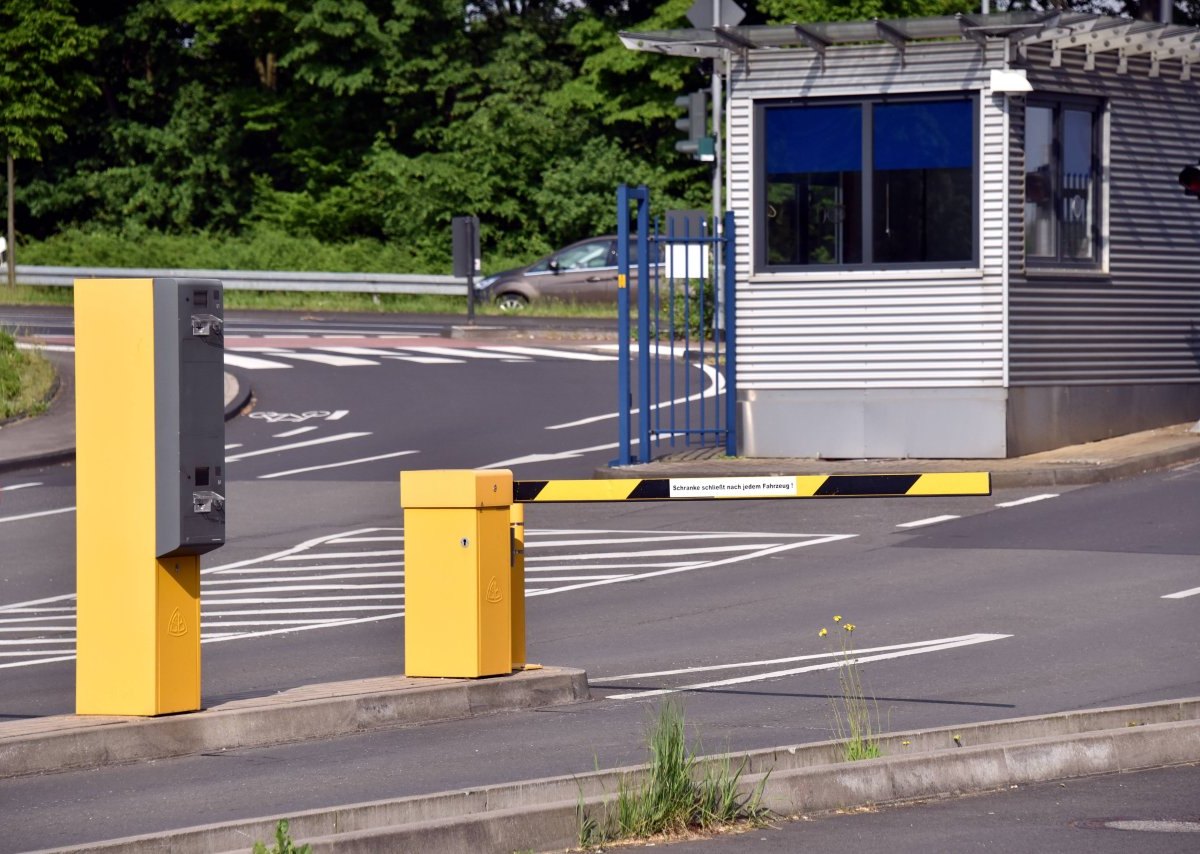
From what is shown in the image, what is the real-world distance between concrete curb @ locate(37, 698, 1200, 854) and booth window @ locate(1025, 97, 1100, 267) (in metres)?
11.4

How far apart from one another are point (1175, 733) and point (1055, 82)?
476 inches

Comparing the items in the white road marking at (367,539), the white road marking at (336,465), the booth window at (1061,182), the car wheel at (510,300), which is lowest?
the white road marking at (367,539)

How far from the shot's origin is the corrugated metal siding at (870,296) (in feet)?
61.2

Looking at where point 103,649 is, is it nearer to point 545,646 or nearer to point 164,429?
point 164,429

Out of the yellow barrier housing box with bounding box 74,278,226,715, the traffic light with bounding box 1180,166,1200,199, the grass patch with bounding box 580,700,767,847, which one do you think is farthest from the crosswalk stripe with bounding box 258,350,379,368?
the grass patch with bounding box 580,700,767,847

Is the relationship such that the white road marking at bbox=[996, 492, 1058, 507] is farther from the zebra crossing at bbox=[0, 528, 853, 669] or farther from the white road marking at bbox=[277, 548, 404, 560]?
the white road marking at bbox=[277, 548, 404, 560]

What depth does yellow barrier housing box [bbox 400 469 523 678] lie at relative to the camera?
9008 mm

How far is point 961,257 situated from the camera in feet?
61.8

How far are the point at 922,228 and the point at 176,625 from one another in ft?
39.9

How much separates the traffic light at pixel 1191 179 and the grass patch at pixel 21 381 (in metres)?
12.9

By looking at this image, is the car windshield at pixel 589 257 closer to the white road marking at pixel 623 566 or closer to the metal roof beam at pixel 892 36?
the metal roof beam at pixel 892 36

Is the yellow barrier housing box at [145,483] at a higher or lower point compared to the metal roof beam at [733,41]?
lower

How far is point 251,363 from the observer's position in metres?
29.1

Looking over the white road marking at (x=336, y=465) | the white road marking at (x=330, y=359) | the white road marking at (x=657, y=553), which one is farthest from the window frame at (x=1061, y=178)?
the white road marking at (x=330, y=359)
